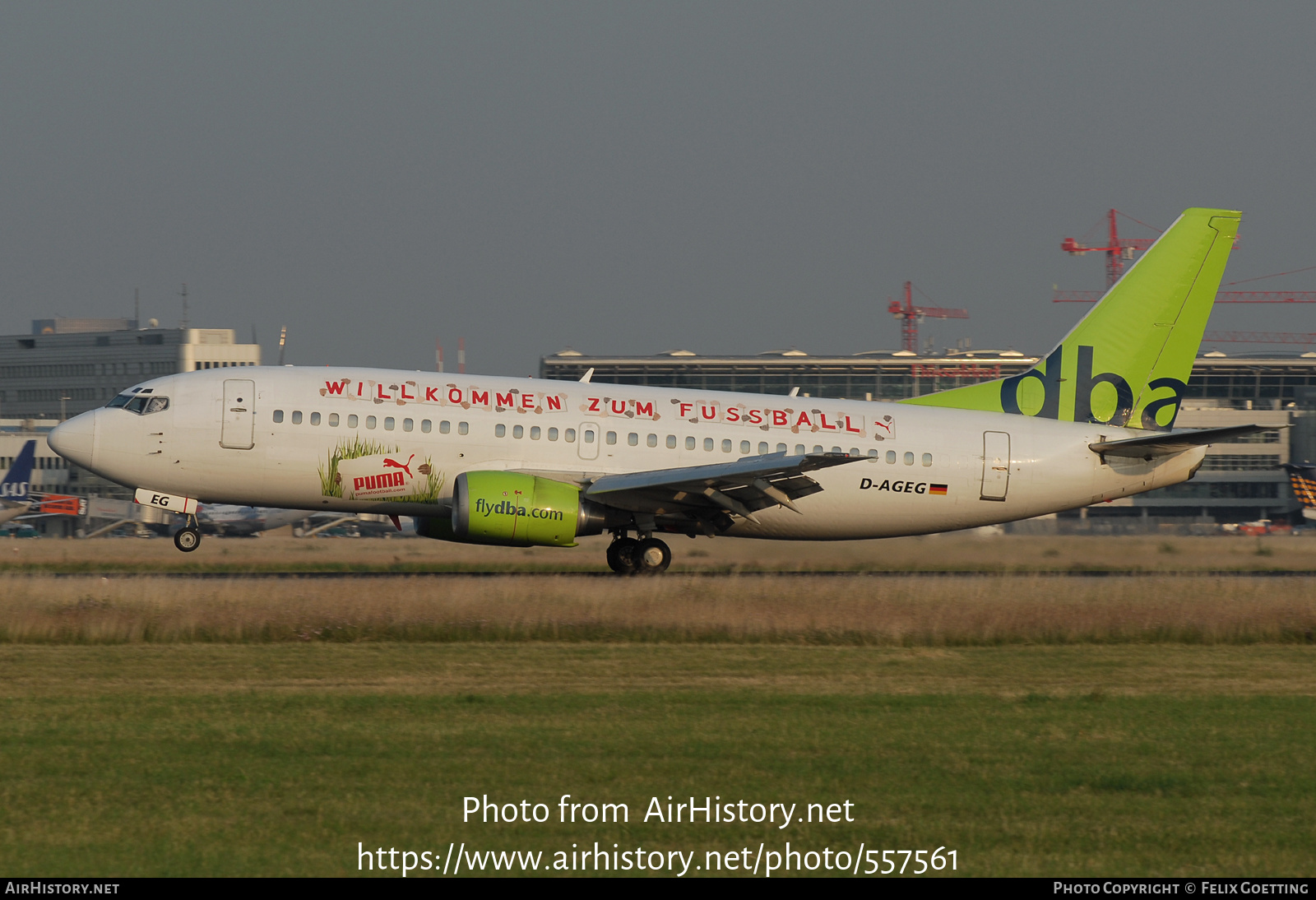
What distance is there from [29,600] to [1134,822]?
1586 cm

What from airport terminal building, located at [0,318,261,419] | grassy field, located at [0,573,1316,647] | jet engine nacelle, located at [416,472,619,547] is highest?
airport terminal building, located at [0,318,261,419]

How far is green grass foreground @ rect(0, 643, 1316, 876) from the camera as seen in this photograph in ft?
25.5

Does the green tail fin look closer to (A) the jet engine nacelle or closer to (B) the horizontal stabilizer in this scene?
(B) the horizontal stabilizer

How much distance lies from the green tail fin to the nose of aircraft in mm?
16026

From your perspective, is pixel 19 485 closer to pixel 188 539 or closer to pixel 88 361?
pixel 188 539

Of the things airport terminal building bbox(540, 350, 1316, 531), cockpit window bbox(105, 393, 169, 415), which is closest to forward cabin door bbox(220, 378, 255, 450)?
cockpit window bbox(105, 393, 169, 415)

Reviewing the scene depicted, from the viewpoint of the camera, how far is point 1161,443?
2572 cm

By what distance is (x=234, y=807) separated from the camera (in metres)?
8.38

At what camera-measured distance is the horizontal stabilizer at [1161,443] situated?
24.6 m

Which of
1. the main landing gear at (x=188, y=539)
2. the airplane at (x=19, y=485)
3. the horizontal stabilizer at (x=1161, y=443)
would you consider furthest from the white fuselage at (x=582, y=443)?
the airplane at (x=19, y=485)

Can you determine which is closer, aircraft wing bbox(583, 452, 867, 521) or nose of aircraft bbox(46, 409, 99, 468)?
aircraft wing bbox(583, 452, 867, 521)

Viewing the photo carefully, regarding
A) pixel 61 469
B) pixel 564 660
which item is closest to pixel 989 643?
pixel 564 660

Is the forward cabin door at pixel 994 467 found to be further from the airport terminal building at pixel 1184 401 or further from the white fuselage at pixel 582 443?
the airport terminal building at pixel 1184 401

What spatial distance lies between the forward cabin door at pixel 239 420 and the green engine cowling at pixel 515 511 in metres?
3.86
